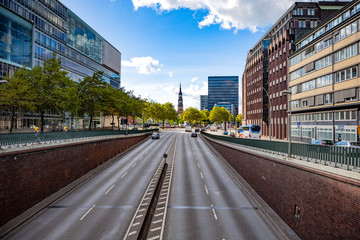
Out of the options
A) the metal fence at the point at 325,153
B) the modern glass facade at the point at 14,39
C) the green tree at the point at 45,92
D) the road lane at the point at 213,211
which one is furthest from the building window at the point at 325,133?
the modern glass facade at the point at 14,39

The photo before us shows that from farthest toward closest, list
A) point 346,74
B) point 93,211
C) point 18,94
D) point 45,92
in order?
point 346,74 → point 45,92 → point 18,94 → point 93,211

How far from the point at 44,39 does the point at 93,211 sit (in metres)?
58.6

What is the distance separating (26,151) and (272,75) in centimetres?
6474

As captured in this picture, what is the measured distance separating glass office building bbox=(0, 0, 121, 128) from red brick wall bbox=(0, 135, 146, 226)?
17548mm

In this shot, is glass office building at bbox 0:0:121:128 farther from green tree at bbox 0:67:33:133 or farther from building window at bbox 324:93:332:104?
building window at bbox 324:93:332:104

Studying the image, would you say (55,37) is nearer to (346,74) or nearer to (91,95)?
(91,95)

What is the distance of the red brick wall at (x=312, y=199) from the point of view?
921cm

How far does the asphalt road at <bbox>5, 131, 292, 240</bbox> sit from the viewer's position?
1395cm

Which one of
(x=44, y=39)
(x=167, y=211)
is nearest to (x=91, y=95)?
(x=44, y=39)

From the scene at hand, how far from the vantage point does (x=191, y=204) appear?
61.5 ft

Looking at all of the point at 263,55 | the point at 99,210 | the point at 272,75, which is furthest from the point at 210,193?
the point at 263,55

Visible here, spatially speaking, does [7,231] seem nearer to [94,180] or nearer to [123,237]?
[123,237]

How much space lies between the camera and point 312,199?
11617 mm

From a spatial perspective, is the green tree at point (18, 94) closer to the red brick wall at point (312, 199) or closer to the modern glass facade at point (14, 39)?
the modern glass facade at point (14, 39)
